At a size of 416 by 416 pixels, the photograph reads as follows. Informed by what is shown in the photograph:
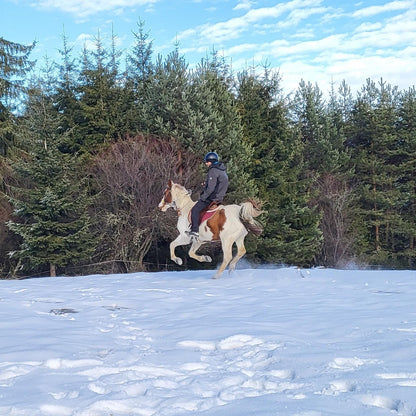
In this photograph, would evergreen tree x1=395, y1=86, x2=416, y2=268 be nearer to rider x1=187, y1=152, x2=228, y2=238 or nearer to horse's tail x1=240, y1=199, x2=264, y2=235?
horse's tail x1=240, y1=199, x2=264, y2=235

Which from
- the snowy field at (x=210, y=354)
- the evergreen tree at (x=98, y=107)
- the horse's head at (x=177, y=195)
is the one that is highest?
the evergreen tree at (x=98, y=107)

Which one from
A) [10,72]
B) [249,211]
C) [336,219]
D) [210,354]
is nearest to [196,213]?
[249,211]

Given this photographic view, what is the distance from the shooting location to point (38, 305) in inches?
251

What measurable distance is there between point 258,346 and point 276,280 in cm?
500

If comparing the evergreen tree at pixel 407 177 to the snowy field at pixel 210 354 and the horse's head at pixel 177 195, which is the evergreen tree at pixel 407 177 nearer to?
the horse's head at pixel 177 195

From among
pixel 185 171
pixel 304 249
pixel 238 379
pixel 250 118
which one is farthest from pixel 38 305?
pixel 250 118

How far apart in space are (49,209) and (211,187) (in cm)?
1251

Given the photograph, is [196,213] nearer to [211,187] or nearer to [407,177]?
[211,187]

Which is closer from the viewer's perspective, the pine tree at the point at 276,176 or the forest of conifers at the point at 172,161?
the forest of conifers at the point at 172,161

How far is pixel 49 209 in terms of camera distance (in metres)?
20.0

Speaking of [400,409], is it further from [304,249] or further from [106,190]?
[304,249]

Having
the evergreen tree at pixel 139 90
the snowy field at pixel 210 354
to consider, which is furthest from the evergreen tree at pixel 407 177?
the snowy field at pixel 210 354

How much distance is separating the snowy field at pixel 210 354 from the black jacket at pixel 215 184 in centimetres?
280

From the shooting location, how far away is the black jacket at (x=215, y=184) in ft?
31.6
